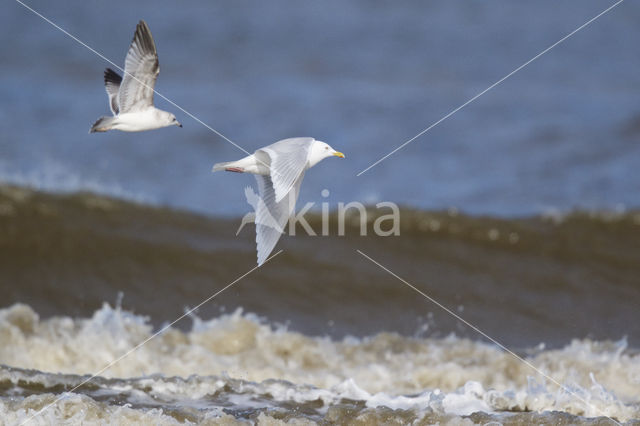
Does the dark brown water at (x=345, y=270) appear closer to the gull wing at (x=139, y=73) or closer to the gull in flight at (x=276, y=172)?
the gull in flight at (x=276, y=172)

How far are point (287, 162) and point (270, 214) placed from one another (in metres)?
0.42

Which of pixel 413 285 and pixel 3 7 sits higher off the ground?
pixel 3 7

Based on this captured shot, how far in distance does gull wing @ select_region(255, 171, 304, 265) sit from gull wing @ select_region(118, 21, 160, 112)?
1.91 ft

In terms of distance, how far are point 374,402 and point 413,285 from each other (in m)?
2.41

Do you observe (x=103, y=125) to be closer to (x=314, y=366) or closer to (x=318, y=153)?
(x=318, y=153)

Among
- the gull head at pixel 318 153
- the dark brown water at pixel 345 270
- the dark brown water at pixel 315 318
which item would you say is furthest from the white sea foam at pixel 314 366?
the gull head at pixel 318 153

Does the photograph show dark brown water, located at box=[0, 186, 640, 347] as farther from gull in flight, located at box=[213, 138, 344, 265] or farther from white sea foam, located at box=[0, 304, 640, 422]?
gull in flight, located at box=[213, 138, 344, 265]

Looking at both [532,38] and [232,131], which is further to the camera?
[532,38]

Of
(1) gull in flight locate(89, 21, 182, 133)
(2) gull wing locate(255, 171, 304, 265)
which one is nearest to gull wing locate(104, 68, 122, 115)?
(1) gull in flight locate(89, 21, 182, 133)

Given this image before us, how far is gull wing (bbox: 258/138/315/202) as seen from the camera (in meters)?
2.99

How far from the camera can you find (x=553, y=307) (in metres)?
6.38

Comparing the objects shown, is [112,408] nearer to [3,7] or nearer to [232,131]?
[232,131]

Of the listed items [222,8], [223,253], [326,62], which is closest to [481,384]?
[223,253]

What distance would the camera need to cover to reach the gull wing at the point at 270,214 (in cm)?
335
